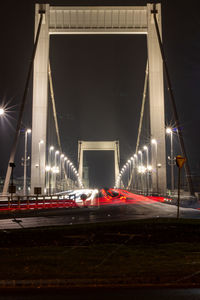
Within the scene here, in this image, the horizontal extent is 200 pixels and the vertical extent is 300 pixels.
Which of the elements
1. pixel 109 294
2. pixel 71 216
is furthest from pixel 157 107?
pixel 109 294

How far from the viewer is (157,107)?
46375mm

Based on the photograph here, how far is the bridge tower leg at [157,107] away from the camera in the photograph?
4425 centimetres

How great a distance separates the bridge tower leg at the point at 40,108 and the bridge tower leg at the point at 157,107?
13155 millimetres

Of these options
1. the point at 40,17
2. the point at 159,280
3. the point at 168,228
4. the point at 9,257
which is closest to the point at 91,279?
the point at 159,280

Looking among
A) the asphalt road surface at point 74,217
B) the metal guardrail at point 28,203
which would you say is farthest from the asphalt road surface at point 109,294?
the metal guardrail at point 28,203

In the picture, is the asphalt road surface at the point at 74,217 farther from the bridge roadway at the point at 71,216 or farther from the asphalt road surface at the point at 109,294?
the asphalt road surface at the point at 109,294

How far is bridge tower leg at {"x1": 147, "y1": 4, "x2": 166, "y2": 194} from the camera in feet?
145

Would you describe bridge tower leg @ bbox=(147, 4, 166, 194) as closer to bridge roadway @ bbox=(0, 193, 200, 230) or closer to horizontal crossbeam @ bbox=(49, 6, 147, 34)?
horizontal crossbeam @ bbox=(49, 6, 147, 34)

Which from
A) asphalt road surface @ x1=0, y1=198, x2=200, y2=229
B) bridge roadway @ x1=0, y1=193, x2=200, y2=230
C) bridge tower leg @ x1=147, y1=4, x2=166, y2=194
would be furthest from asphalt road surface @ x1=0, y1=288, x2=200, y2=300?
bridge tower leg @ x1=147, y1=4, x2=166, y2=194

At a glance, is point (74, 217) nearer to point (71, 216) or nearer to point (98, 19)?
point (71, 216)

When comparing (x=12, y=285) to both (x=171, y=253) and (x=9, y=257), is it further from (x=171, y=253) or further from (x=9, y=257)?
(x=171, y=253)

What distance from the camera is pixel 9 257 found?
7613mm

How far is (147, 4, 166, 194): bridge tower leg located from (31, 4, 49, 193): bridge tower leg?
13.2m

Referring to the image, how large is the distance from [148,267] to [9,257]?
289 centimetres
